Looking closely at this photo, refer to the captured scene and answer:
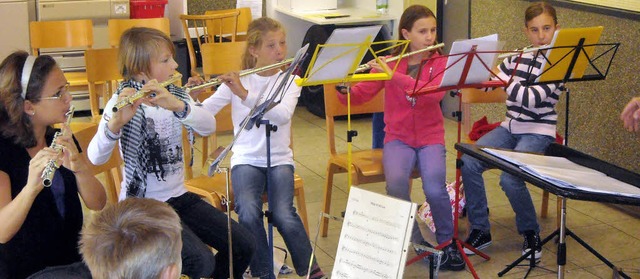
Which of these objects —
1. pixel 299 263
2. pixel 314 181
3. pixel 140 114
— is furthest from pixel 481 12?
pixel 140 114

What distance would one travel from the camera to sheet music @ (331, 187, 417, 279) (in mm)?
2533

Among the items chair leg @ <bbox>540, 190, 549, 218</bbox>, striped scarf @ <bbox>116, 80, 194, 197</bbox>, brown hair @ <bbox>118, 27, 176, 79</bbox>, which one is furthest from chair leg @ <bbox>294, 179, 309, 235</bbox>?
chair leg @ <bbox>540, 190, 549, 218</bbox>

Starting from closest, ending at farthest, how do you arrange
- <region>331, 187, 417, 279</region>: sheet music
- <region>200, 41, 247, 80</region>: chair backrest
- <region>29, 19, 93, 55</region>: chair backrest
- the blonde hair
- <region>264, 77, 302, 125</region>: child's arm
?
the blonde hair < <region>331, 187, 417, 279</region>: sheet music < <region>264, 77, 302, 125</region>: child's arm < <region>200, 41, 247, 80</region>: chair backrest < <region>29, 19, 93, 55</region>: chair backrest

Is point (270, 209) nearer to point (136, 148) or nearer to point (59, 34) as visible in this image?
point (136, 148)

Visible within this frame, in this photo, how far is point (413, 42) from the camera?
3.86 m

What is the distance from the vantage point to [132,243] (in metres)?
1.89

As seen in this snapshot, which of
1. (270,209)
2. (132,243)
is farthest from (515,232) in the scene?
(132,243)

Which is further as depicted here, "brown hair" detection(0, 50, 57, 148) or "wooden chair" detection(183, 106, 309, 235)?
"wooden chair" detection(183, 106, 309, 235)

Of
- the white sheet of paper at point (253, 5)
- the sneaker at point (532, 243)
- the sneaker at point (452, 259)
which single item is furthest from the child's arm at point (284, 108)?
the white sheet of paper at point (253, 5)

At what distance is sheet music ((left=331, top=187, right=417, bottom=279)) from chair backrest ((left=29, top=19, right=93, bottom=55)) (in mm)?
→ 3453

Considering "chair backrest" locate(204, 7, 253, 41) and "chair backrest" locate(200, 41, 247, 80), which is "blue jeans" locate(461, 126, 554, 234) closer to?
"chair backrest" locate(200, 41, 247, 80)

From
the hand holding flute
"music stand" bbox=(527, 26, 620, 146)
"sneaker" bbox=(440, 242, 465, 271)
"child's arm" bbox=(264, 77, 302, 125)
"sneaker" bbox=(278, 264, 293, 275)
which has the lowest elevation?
"sneaker" bbox=(278, 264, 293, 275)

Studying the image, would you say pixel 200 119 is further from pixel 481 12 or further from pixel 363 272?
pixel 481 12

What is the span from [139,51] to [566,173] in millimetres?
1463
